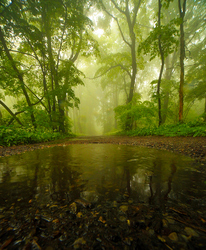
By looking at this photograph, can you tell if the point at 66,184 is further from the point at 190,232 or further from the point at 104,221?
the point at 190,232

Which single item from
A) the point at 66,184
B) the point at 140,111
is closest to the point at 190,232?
the point at 66,184

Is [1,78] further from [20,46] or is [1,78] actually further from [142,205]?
[142,205]

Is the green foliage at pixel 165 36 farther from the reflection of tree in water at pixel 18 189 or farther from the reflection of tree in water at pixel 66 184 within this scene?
the reflection of tree in water at pixel 18 189

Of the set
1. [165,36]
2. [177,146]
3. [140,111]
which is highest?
[165,36]

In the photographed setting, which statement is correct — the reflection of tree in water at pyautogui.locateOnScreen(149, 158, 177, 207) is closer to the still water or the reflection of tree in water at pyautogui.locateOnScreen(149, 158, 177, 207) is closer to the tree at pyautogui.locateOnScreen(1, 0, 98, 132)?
the still water

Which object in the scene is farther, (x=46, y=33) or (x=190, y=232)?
(x=46, y=33)

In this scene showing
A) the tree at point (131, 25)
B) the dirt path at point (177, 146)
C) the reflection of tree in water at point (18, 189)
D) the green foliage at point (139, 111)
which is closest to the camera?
the reflection of tree in water at point (18, 189)

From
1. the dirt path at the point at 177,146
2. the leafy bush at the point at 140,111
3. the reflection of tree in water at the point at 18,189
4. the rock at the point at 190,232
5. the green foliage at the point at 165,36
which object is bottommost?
the rock at the point at 190,232

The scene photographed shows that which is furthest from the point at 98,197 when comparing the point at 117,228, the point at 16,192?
the point at 16,192

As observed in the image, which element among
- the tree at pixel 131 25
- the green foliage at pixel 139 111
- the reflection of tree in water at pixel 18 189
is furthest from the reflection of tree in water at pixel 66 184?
the tree at pixel 131 25

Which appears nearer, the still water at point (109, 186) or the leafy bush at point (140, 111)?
the still water at point (109, 186)

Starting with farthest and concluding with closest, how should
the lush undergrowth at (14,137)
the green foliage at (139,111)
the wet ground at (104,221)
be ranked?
the green foliage at (139,111) → the lush undergrowth at (14,137) → the wet ground at (104,221)

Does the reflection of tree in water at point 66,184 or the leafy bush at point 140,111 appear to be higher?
the leafy bush at point 140,111

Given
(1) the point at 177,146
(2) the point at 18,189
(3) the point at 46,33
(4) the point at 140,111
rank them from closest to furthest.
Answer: (2) the point at 18,189 < (1) the point at 177,146 < (3) the point at 46,33 < (4) the point at 140,111
